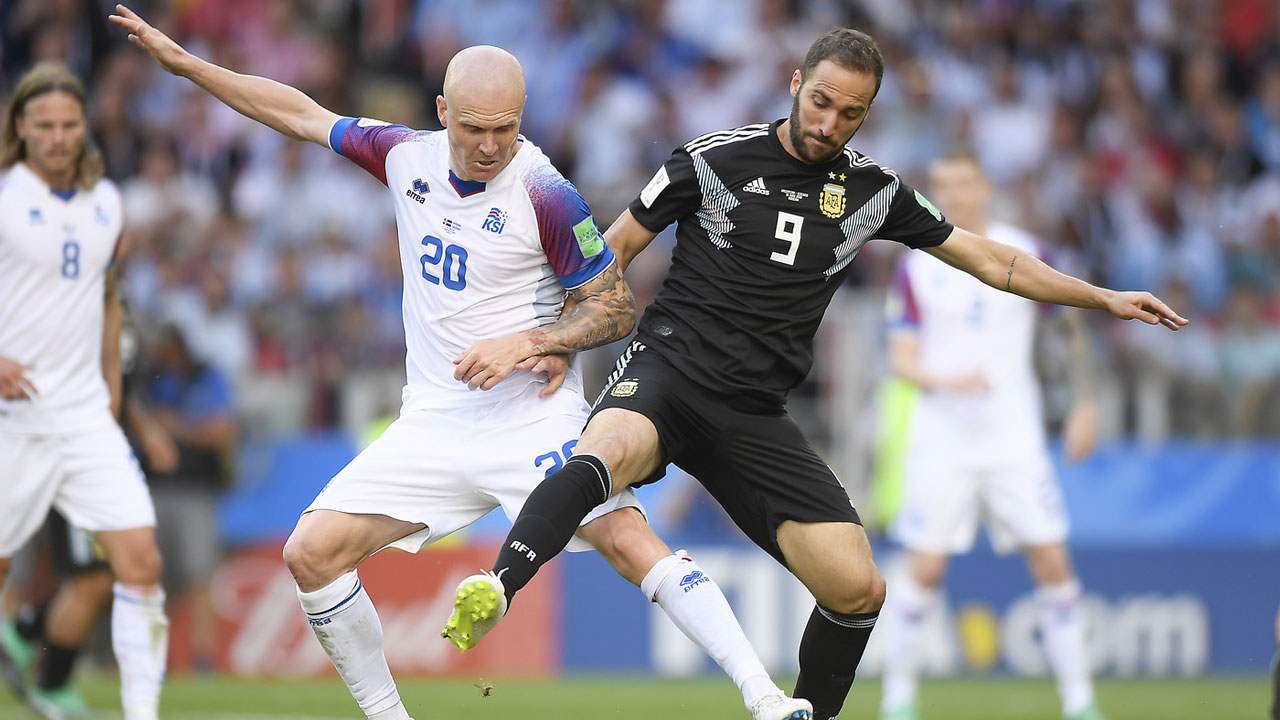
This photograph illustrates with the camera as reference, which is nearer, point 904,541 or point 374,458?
point 374,458

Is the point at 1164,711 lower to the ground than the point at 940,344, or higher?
lower

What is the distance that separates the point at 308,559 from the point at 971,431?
16.6 feet

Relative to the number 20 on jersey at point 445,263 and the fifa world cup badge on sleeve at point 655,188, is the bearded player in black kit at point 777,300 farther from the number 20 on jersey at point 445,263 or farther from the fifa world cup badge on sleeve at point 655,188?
the number 20 on jersey at point 445,263

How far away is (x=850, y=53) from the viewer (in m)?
6.92

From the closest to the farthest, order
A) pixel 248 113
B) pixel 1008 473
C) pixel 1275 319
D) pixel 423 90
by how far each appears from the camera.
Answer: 1. pixel 248 113
2. pixel 1008 473
3. pixel 1275 319
4. pixel 423 90

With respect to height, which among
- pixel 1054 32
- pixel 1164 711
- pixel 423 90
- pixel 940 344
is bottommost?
pixel 1164 711

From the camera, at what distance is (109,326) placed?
8.94 m

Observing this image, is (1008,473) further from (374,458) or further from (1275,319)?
(1275,319)

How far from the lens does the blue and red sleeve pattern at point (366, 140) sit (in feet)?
23.8

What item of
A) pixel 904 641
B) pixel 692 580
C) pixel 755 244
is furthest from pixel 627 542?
pixel 904 641

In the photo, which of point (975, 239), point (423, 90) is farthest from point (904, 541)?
point (423, 90)

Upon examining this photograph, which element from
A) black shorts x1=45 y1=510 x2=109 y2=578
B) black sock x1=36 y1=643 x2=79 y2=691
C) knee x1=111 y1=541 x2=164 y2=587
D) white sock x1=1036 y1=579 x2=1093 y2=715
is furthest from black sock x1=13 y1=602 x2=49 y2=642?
white sock x1=1036 y1=579 x2=1093 y2=715

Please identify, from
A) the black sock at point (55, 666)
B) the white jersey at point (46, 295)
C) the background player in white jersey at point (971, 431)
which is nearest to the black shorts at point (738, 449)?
the white jersey at point (46, 295)

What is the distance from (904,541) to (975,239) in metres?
3.52
